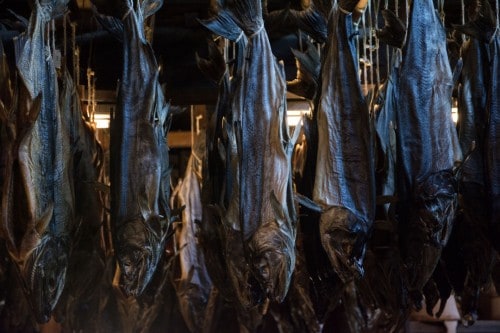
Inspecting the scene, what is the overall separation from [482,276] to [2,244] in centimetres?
174

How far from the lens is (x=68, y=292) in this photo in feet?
13.6

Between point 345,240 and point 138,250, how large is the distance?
0.73m

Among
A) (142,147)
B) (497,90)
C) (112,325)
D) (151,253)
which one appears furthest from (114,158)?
(497,90)

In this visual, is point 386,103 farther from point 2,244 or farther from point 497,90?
point 2,244

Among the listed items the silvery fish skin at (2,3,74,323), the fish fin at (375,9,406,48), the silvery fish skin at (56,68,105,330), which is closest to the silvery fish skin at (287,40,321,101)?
the fish fin at (375,9,406,48)

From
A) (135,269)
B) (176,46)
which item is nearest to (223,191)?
(135,269)

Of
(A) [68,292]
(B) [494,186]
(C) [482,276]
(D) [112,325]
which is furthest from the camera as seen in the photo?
(D) [112,325]

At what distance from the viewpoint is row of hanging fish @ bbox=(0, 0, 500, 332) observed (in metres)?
3.53

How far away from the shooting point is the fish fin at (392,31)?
384 centimetres

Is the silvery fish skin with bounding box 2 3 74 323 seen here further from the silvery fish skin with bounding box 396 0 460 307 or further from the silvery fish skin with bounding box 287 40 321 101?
the silvery fish skin with bounding box 396 0 460 307

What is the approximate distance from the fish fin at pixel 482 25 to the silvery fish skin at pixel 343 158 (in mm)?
448

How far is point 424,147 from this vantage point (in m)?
3.58

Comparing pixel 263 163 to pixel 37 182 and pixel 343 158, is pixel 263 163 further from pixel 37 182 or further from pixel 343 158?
pixel 37 182

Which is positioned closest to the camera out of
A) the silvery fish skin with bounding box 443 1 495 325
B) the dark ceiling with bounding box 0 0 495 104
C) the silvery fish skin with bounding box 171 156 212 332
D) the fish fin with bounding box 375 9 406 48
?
the silvery fish skin with bounding box 443 1 495 325
